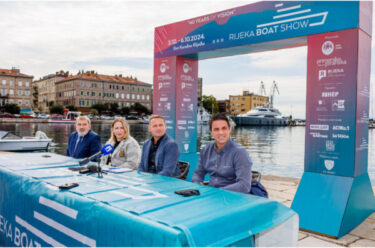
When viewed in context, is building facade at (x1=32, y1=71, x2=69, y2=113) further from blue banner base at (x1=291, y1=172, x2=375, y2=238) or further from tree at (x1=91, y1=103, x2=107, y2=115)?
blue banner base at (x1=291, y1=172, x2=375, y2=238)

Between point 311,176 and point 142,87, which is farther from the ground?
point 142,87

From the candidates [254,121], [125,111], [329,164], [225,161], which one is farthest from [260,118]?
[225,161]

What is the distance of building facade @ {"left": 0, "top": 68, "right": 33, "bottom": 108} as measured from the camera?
7294cm

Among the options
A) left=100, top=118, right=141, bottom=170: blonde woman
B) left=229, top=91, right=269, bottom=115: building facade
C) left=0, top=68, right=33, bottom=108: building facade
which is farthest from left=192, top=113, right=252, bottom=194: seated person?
left=229, top=91, right=269, bottom=115: building facade

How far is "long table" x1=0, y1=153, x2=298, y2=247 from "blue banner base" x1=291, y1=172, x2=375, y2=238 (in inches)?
79.0

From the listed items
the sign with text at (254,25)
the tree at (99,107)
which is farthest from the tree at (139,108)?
the sign with text at (254,25)

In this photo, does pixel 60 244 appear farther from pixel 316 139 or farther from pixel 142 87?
pixel 142 87

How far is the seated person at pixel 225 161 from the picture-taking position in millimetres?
2671

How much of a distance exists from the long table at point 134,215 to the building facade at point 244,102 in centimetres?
10208

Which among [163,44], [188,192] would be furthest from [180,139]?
[188,192]

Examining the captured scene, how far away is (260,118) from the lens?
6962 centimetres

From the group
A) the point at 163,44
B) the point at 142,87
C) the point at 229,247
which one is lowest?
the point at 229,247

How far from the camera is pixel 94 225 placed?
1.86 m

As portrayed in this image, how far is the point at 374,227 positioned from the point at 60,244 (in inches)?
149
